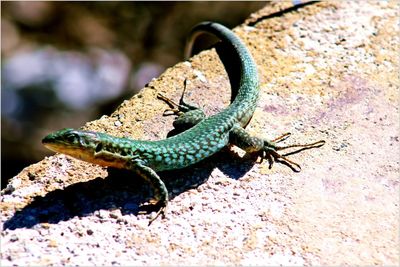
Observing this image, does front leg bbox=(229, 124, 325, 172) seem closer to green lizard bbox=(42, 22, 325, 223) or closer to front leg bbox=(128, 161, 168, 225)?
green lizard bbox=(42, 22, 325, 223)

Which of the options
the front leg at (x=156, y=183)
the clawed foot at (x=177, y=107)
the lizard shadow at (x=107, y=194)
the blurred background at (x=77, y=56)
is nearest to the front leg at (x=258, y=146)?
the lizard shadow at (x=107, y=194)

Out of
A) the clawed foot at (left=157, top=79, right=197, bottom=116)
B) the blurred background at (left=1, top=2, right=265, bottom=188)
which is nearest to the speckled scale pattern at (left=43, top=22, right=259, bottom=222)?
the clawed foot at (left=157, top=79, right=197, bottom=116)

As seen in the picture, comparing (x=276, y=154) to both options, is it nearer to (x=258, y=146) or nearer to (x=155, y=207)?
(x=258, y=146)

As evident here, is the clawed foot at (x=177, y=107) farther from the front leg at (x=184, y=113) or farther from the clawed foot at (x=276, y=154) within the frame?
the clawed foot at (x=276, y=154)

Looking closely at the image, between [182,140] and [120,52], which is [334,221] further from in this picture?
[120,52]

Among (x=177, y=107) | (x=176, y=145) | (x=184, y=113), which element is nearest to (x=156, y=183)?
(x=176, y=145)

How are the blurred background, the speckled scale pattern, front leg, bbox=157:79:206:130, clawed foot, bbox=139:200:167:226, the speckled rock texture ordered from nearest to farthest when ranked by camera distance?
the speckled rock texture
the speckled scale pattern
clawed foot, bbox=139:200:167:226
front leg, bbox=157:79:206:130
the blurred background

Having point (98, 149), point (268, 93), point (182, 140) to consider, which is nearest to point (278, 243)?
point (182, 140)

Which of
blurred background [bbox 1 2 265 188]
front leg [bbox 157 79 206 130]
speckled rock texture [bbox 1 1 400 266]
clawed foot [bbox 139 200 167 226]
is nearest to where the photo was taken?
speckled rock texture [bbox 1 1 400 266]
